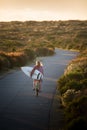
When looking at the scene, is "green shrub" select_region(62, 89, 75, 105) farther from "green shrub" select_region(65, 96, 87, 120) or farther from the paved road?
"green shrub" select_region(65, 96, 87, 120)

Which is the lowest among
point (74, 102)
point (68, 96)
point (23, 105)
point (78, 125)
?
point (23, 105)

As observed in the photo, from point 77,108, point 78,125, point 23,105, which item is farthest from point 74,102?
point 78,125

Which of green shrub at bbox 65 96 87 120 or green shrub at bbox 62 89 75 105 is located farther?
green shrub at bbox 62 89 75 105

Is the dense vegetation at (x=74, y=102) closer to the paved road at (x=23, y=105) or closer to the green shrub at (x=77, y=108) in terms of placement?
the green shrub at (x=77, y=108)

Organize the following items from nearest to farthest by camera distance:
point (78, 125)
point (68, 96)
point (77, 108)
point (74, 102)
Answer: point (78, 125)
point (77, 108)
point (74, 102)
point (68, 96)

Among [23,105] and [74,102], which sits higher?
[74,102]

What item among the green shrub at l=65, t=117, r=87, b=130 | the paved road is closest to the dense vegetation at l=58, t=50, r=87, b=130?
the green shrub at l=65, t=117, r=87, b=130

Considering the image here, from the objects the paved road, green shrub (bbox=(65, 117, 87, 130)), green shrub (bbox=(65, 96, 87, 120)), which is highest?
green shrub (bbox=(65, 117, 87, 130))

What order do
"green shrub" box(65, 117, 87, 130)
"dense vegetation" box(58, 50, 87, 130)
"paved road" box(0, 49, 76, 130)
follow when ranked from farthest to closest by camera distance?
"paved road" box(0, 49, 76, 130) < "dense vegetation" box(58, 50, 87, 130) < "green shrub" box(65, 117, 87, 130)

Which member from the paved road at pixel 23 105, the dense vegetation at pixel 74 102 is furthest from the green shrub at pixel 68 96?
the paved road at pixel 23 105

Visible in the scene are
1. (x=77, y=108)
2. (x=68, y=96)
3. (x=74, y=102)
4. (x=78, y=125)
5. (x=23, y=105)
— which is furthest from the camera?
(x=68, y=96)

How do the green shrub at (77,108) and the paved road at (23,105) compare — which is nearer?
the paved road at (23,105)

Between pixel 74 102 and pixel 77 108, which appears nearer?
pixel 77 108

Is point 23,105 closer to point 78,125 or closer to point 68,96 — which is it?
point 68,96
